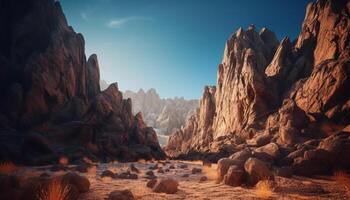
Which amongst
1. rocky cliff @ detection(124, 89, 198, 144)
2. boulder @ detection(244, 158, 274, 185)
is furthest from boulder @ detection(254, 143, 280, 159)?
rocky cliff @ detection(124, 89, 198, 144)

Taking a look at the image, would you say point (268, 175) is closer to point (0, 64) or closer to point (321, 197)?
point (321, 197)

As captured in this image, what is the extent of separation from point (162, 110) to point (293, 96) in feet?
480

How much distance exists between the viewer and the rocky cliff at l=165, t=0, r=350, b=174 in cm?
1552

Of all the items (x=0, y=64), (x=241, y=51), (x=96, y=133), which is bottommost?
(x=96, y=133)

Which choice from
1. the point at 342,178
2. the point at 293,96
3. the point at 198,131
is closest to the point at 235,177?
Result: the point at 342,178

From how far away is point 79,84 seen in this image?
3753 cm

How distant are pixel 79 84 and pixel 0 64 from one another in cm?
1173

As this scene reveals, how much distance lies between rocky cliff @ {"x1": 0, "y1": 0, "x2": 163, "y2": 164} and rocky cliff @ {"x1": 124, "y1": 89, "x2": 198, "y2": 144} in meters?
82.6

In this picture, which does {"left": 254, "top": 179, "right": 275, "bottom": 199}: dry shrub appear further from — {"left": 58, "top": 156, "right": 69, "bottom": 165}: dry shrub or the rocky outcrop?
the rocky outcrop

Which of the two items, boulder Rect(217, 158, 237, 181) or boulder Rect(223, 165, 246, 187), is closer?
boulder Rect(223, 165, 246, 187)

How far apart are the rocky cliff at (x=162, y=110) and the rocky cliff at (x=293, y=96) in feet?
229

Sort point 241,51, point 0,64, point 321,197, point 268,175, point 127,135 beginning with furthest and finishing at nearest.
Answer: point 241,51 → point 127,135 → point 0,64 → point 268,175 → point 321,197

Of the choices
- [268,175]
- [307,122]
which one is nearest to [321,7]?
[307,122]

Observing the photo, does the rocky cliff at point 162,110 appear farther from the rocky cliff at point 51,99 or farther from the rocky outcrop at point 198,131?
the rocky cliff at point 51,99
